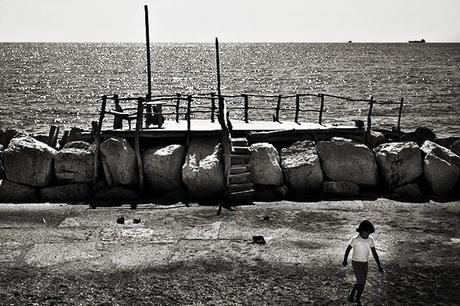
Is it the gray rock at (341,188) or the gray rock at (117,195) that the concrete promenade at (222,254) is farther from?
the gray rock at (117,195)

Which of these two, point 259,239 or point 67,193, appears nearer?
point 259,239

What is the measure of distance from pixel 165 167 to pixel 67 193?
319 centimetres

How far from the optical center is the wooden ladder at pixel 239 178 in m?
16.8

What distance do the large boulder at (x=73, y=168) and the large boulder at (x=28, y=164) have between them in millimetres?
282

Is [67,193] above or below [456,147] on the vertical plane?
below

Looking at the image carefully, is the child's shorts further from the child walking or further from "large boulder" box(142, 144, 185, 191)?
"large boulder" box(142, 144, 185, 191)

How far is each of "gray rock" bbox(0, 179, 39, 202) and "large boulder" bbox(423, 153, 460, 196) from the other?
12474 millimetres

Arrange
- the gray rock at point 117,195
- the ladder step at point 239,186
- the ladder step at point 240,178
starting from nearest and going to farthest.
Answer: the ladder step at point 239,186 → the ladder step at point 240,178 → the gray rock at point 117,195

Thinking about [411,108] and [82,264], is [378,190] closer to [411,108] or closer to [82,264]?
[82,264]

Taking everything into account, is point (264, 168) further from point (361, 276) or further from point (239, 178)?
point (361, 276)

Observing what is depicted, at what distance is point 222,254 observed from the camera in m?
12.8

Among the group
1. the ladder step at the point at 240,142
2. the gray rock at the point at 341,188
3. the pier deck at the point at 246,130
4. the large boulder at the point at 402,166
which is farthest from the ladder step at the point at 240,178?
the large boulder at the point at 402,166

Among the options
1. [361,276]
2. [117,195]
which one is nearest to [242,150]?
[117,195]

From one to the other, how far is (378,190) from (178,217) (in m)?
6.90
